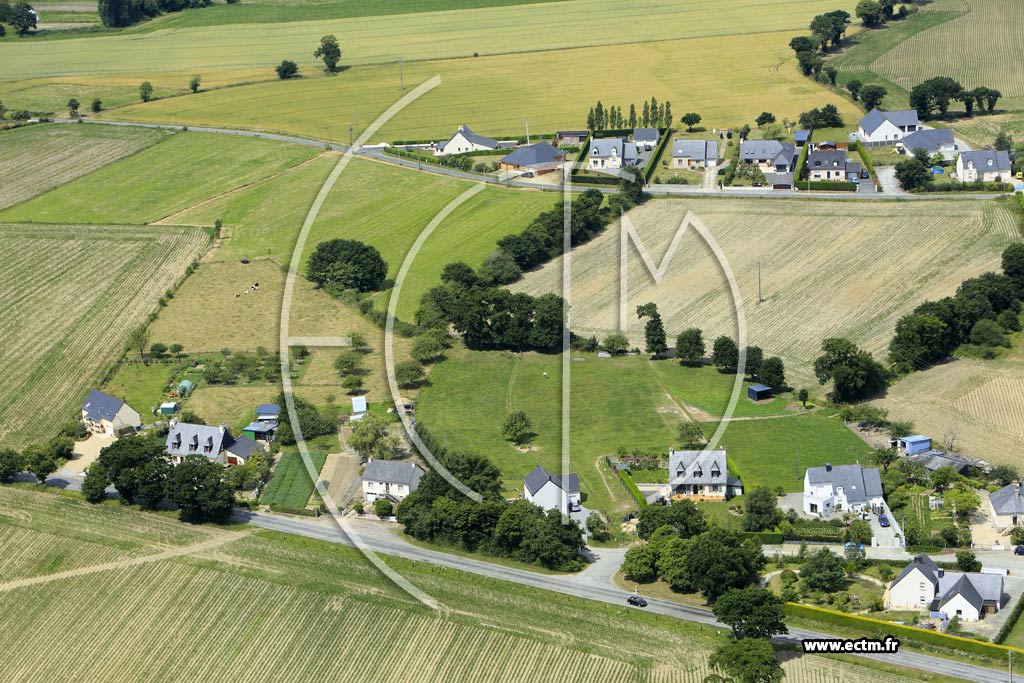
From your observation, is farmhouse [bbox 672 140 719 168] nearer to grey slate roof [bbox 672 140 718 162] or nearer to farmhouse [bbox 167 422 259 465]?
grey slate roof [bbox 672 140 718 162]

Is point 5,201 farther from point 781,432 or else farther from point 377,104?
point 781,432

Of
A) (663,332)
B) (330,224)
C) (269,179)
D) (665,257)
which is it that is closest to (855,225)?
(665,257)

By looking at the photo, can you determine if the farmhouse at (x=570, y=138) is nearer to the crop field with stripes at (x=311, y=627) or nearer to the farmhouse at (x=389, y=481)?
the farmhouse at (x=389, y=481)

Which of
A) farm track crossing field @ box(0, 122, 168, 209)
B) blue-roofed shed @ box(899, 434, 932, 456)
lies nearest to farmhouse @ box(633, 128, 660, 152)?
farm track crossing field @ box(0, 122, 168, 209)

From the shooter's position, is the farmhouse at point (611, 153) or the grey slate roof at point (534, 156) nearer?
the farmhouse at point (611, 153)

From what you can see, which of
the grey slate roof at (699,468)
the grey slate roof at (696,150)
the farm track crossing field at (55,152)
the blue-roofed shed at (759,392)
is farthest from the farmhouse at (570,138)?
the grey slate roof at (699,468)
